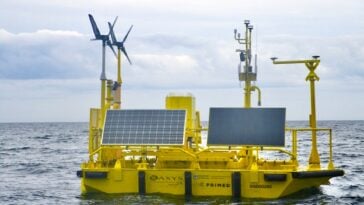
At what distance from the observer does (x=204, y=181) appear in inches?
854

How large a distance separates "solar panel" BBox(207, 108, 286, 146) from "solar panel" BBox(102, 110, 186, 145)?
3.77 ft

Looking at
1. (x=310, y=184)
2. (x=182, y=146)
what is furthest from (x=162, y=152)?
(x=310, y=184)

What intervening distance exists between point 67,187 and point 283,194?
408 inches

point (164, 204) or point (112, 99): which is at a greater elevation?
point (112, 99)

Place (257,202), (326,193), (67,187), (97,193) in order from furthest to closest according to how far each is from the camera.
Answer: (67,187) → (326,193) → (97,193) → (257,202)

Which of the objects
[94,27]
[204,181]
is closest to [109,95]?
[94,27]

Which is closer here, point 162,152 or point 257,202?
point 257,202

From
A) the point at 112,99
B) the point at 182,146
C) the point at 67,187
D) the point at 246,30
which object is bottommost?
the point at 67,187

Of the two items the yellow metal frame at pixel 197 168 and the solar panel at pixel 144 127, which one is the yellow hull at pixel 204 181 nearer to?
the yellow metal frame at pixel 197 168

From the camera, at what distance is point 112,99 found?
25.3 meters

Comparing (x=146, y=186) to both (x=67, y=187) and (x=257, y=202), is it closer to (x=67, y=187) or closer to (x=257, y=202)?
(x=257, y=202)

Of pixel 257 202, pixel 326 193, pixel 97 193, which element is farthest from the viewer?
pixel 326 193

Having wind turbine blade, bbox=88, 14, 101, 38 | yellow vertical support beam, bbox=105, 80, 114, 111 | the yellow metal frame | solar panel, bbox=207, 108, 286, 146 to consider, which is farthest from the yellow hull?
wind turbine blade, bbox=88, 14, 101, 38

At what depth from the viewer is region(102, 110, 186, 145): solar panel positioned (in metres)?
22.6
